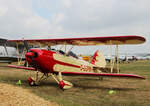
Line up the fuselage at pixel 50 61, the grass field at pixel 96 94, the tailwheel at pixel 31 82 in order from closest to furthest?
the grass field at pixel 96 94 → the fuselage at pixel 50 61 → the tailwheel at pixel 31 82

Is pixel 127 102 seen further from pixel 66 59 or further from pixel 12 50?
pixel 12 50

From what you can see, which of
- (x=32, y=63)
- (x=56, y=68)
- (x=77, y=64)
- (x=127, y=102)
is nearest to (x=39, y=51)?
(x=32, y=63)

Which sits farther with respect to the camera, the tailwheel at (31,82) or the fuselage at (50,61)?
the tailwheel at (31,82)

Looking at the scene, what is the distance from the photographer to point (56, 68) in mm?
6977

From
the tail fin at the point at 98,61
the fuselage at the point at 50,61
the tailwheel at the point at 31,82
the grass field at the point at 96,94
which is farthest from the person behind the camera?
the tail fin at the point at 98,61

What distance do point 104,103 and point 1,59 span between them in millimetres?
18536

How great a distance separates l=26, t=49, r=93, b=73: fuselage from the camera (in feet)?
21.1

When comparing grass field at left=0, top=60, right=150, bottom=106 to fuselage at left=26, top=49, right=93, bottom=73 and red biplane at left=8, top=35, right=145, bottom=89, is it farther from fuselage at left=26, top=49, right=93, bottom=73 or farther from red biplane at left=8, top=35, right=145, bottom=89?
fuselage at left=26, top=49, right=93, bottom=73

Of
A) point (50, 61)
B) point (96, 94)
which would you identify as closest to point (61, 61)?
point (50, 61)

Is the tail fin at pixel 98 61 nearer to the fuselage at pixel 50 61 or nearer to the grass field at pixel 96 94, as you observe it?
the fuselage at pixel 50 61

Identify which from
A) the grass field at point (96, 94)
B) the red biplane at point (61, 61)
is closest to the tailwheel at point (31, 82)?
the red biplane at point (61, 61)

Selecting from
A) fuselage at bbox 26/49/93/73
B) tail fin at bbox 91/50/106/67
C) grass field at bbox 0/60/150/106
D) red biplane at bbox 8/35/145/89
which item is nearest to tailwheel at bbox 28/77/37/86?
red biplane at bbox 8/35/145/89

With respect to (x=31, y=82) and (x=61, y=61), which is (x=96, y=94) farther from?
(x=31, y=82)

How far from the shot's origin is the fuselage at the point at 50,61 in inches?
253
